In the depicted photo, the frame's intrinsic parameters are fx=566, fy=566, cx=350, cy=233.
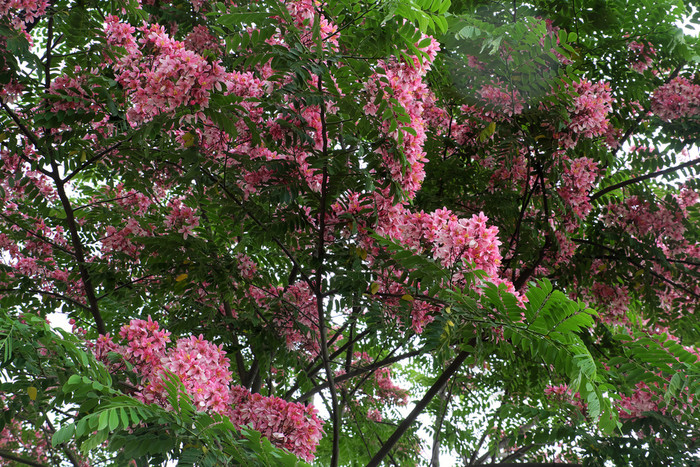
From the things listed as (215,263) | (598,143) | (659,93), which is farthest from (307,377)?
(659,93)

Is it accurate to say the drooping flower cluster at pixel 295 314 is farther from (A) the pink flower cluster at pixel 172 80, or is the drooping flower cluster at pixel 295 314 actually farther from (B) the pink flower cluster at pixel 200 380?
(A) the pink flower cluster at pixel 172 80

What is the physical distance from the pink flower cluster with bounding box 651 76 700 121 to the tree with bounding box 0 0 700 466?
0.8 inches

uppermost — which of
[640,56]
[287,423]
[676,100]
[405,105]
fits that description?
[640,56]

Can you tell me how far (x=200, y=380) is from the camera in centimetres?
296

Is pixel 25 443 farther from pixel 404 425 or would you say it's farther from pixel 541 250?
pixel 541 250

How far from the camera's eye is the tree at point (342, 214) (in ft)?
9.48

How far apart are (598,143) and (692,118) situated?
731mm

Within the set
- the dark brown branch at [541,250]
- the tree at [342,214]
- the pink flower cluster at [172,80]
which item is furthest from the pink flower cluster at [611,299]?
the pink flower cluster at [172,80]

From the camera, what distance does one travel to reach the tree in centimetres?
289

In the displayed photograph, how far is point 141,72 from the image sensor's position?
3410mm

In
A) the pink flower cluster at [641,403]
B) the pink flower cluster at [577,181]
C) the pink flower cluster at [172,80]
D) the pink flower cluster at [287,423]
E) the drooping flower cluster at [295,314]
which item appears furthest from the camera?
the pink flower cluster at [577,181]

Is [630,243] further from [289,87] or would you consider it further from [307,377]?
[289,87]

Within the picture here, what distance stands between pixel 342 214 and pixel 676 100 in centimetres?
313

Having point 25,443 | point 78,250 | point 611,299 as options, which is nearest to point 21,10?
point 78,250
